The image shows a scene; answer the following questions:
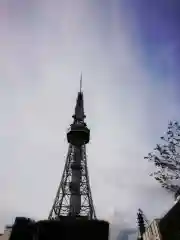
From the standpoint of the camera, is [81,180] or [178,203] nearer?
[178,203]

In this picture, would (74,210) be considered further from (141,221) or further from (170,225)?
(170,225)

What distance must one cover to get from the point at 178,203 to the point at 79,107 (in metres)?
57.1

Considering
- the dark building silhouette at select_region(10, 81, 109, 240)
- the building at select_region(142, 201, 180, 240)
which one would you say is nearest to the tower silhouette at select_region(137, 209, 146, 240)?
the dark building silhouette at select_region(10, 81, 109, 240)

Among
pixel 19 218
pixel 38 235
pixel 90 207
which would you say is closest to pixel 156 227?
pixel 38 235

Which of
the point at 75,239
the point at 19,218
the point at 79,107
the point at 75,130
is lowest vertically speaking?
the point at 75,239

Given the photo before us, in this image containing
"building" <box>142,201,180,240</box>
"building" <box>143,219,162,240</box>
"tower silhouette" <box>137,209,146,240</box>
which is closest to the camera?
"building" <box>142,201,180,240</box>

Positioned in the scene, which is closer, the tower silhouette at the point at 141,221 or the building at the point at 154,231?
the building at the point at 154,231

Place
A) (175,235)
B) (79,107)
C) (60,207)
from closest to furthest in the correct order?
1. (175,235)
2. (60,207)
3. (79,107)

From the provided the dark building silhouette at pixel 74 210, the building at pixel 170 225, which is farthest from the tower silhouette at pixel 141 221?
the building at pixel 170 225

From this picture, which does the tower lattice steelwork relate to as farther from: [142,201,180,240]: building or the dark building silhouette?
[142,201,180,240]: building

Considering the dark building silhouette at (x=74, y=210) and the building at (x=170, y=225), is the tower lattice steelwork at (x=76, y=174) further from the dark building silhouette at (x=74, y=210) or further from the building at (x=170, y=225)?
the building at (x=170, y=225)

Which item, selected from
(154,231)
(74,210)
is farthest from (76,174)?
(154,231)

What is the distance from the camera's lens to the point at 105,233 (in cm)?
2539

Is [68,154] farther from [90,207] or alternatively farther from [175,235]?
[175,235]
